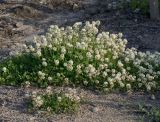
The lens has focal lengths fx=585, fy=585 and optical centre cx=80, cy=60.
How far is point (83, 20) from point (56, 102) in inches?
171

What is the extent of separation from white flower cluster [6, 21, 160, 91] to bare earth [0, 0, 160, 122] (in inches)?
7.4

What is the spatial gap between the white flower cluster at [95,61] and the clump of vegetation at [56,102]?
51 cm

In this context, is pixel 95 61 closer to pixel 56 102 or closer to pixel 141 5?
pixel 56 102

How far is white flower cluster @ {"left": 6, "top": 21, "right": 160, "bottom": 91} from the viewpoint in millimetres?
7445

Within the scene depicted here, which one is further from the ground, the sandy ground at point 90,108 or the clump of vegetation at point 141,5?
the clump of vegetation at point 141,5

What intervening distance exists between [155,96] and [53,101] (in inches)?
54.4

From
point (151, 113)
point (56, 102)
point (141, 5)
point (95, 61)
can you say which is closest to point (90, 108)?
point (56, 102)

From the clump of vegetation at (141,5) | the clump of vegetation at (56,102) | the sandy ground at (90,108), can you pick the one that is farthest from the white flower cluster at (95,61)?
the clump of vegetation at (141,5)

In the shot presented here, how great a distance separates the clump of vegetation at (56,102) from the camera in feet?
22.2

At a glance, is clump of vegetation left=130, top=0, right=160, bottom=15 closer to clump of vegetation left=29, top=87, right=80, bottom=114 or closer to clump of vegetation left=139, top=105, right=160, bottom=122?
clump of vegetation left=139, top=105, right=160, bottom=122

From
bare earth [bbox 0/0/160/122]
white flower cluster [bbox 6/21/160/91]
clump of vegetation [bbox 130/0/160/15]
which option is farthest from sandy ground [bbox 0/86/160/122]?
clump of vegetation [bbox 130/0/160/15]

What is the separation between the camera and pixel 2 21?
422 inches

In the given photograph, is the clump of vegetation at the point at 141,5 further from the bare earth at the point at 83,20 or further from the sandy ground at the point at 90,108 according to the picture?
the sandy ground at the point at 90,108

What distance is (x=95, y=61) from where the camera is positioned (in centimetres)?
766
